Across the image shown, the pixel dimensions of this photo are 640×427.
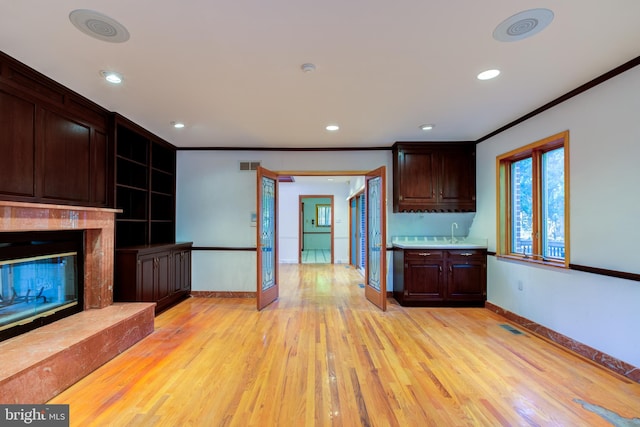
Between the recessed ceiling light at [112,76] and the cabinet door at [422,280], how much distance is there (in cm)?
382

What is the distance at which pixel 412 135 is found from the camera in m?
4.32

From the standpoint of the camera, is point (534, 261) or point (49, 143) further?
point (534, 261)

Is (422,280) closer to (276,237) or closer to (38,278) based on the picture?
(276,237)

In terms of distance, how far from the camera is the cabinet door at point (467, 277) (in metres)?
4.36

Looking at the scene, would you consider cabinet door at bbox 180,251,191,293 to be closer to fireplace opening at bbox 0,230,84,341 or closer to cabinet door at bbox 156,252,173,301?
cabinet door at bbox 156,252,173,301

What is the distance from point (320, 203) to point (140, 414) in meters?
11.1

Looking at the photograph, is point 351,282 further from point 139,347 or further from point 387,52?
point 387,52

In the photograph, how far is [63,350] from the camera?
2.21 meters

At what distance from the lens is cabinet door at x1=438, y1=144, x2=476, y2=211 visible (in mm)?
4617

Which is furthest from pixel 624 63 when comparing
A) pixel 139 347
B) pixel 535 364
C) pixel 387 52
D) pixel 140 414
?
pixel 139 347

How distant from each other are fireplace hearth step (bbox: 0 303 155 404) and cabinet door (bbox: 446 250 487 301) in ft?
12.7

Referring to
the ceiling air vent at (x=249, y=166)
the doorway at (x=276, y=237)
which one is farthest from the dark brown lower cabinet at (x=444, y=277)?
the ceiling air vent at (x=249, y=166)

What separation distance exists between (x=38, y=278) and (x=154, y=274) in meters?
1.26

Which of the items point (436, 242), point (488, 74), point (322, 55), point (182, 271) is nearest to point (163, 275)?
point (182, 271)
